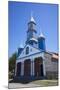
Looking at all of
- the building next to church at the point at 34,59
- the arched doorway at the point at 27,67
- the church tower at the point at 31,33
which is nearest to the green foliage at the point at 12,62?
the building next to church at the point at 34,59

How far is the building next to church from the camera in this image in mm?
2516

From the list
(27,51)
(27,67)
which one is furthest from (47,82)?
(27,51)

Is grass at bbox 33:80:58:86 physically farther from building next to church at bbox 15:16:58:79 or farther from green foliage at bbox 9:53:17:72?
green foliage at bbox 9:53:17:72

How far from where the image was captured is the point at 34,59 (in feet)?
8.34

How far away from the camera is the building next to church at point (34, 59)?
8.25 feet

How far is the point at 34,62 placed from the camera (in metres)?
2.54

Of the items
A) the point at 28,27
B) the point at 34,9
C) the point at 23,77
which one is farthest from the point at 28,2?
the point at 23,77

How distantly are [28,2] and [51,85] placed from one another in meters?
1.13

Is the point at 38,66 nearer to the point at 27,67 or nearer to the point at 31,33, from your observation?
the point at 27,67

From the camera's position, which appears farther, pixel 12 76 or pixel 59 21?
pixel 59 21

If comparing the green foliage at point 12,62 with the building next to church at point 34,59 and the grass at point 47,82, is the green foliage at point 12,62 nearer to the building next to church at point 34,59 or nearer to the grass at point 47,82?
the building next to church at point 34,59

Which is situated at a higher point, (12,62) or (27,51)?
(27,51)

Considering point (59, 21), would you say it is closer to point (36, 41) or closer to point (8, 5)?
point (36, 41)

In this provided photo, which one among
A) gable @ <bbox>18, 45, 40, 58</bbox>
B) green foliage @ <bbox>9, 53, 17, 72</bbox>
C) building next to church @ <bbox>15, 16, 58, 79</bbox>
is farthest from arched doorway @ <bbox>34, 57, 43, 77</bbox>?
green foliage @ <bbox>9, 53, 17, 72</bbox>
